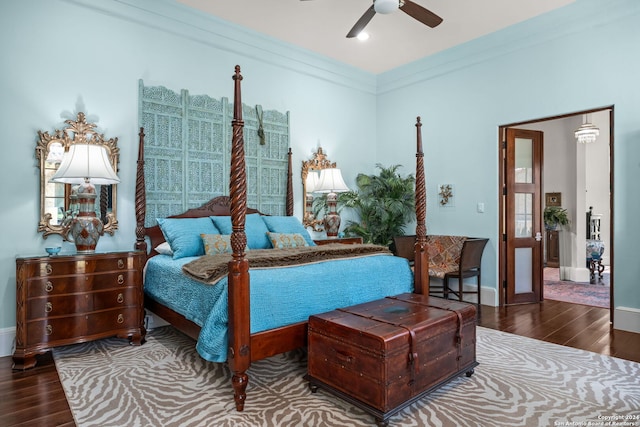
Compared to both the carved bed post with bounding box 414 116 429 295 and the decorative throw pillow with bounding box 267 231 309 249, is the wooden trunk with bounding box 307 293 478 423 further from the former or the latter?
the decorative throw pillow with bounding box 267 231 309 249

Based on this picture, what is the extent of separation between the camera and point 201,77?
4.36m

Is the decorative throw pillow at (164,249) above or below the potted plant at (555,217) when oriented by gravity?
below

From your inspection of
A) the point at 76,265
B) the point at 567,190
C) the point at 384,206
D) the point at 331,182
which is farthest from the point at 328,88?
the point at 567,190

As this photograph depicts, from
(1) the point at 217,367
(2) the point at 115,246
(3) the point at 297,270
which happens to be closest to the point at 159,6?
(2) the point at 115,246

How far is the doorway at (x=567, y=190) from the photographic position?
4844mm

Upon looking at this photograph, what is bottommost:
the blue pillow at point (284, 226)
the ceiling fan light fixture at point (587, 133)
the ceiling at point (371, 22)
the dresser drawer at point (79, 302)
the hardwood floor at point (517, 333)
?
the hardwood floor at point (517, 333)

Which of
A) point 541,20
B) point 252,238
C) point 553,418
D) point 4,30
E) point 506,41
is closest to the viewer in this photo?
point 553,418

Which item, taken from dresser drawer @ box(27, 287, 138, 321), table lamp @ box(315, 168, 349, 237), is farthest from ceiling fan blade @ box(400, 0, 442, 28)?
dresser drawer @ box(27, 287, 138, 321)

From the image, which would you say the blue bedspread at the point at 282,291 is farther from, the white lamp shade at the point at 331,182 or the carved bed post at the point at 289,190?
the carved bed post at the point at 289,190

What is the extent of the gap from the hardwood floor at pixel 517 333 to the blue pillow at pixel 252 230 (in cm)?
183

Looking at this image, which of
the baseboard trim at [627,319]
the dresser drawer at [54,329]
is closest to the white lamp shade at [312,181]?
the dresser drawer at [54,329]

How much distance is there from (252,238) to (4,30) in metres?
2.83

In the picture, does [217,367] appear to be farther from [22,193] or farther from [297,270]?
[22,193]

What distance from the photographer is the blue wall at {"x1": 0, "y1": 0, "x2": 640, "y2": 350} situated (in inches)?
130
